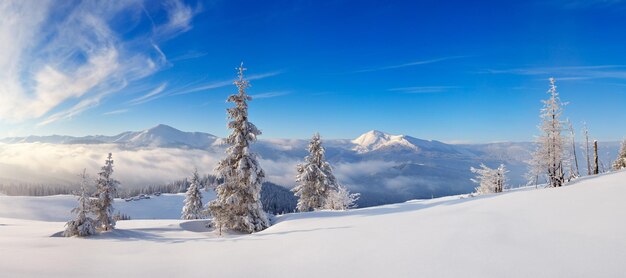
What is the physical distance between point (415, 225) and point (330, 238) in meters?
3.50

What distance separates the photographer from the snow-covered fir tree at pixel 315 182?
4212 cm

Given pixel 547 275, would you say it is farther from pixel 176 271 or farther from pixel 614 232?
pixel 176 271

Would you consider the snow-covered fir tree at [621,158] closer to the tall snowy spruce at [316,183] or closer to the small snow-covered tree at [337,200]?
the tall snowy spruce at [316,183]

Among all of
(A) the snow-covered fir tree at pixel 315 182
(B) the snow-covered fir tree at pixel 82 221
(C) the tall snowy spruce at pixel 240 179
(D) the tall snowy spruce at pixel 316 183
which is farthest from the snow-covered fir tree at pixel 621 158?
(B) the snow-covered fir tree at pixel 82 221

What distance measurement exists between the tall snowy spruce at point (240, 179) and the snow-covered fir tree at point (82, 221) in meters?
7.75

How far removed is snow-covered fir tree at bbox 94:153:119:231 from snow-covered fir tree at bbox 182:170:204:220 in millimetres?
35470

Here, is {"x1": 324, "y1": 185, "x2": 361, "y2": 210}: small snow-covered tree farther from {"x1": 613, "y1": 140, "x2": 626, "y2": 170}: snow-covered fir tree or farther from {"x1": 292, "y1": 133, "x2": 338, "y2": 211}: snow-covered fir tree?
{"x1": 613, "y1": 140, "x2": 626, "y2": 170}: snow-covered fir tree

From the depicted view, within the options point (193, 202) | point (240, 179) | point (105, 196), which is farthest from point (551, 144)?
point (193, 202)

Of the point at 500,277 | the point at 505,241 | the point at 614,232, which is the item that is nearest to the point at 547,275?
the point at 500,277

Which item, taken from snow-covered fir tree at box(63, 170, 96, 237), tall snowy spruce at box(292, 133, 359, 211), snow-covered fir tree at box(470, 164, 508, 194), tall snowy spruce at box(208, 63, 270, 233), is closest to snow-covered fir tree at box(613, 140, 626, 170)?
snow-covered fir tree at box(470, 164, 508, 194)

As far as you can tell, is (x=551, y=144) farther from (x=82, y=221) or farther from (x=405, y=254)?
(x=82, y=221)

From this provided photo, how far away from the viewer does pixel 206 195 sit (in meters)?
146

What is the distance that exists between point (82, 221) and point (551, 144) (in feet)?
127

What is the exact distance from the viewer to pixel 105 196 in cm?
2188
